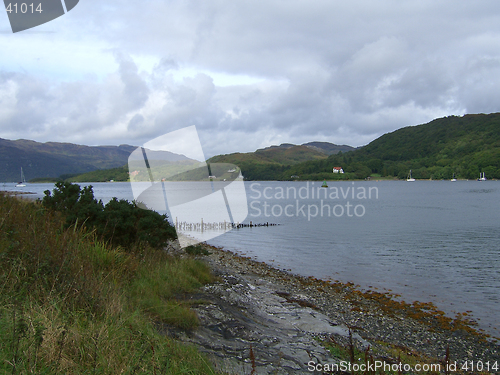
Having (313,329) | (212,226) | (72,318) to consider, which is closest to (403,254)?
(313,329)

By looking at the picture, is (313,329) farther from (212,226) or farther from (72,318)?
(212,226)

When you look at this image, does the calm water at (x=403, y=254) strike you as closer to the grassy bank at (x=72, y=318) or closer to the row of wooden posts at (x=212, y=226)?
the row of wooden posts at (x=212, y=226)

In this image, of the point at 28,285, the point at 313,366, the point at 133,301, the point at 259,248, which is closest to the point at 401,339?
the point at 313,366

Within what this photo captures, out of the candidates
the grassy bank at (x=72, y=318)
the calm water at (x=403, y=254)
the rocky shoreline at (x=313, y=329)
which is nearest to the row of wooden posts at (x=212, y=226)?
the calm water at (x=403, y=254)

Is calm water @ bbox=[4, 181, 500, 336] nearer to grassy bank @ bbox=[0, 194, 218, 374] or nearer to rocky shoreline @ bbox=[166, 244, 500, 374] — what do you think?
rocky shoreline @ bbox=[166, 244, 500, 374]

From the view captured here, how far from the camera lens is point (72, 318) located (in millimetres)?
4699

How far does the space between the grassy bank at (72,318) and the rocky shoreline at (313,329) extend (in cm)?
90

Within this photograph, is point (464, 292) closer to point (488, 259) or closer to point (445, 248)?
point (488, 259)

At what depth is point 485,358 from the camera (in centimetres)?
1013

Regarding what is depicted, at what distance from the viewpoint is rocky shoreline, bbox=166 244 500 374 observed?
21.8 ft

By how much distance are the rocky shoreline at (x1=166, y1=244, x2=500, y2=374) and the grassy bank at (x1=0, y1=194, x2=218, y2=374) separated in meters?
0.90

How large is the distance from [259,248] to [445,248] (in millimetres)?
16509

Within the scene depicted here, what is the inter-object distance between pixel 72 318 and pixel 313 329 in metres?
7.28

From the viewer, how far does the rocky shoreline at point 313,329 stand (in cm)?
665
